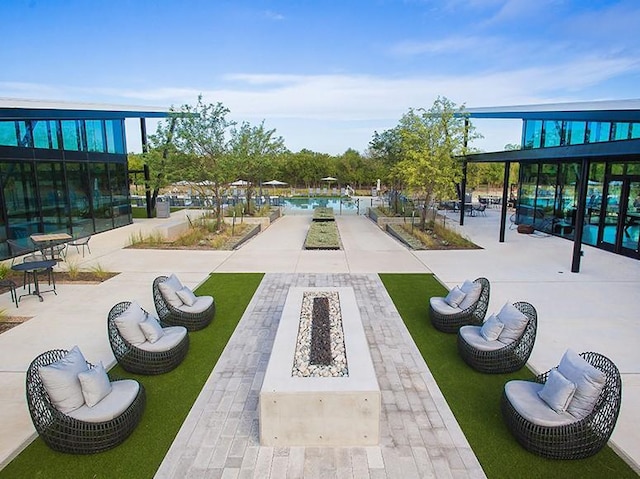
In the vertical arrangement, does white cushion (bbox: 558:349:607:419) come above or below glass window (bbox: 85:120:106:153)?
below

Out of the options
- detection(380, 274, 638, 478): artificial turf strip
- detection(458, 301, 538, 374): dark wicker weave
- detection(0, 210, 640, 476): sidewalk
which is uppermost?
detection(458, 301, 538, 374): dark wicker weave

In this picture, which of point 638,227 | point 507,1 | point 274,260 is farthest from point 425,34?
point 274,260

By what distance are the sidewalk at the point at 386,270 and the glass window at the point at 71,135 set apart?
11.2 feet

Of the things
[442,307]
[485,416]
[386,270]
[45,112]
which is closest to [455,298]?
[442,307]

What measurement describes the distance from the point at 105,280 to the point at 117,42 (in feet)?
40.8

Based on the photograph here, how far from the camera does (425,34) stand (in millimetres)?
18000

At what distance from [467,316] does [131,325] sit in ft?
Answer: 15.5

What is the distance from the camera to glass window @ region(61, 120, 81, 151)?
1445 cm

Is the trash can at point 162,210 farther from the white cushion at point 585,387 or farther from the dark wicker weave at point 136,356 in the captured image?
the white cushion at point 585,387

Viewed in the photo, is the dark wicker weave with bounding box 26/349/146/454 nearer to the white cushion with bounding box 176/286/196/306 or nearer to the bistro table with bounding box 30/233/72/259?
the white cushion with bounding box 176/286/196/306

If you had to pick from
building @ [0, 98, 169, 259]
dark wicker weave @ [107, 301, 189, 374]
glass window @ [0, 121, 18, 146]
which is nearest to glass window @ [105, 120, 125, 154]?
building @ [0, 98, 169, 259]

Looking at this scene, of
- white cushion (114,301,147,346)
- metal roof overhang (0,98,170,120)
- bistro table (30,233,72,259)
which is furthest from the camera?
bistro table (30,233,72,259)

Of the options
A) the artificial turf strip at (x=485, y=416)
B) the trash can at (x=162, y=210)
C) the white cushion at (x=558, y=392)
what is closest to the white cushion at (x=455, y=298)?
the artificial turf strip at (x=485, y=416)

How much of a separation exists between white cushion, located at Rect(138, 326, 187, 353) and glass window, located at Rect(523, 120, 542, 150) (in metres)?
16.8
